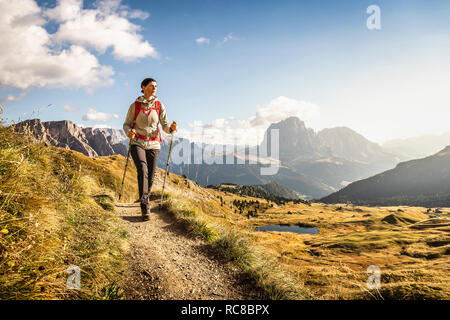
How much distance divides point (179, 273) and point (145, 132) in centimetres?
600

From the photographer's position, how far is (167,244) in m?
7.00

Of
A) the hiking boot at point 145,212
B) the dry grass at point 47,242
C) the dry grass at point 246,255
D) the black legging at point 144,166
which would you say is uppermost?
the black legging at point 144,166

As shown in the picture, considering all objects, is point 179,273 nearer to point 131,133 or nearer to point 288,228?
point 131,133

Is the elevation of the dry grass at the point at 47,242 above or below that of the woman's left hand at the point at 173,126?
below

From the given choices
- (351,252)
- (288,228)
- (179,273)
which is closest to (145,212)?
(179,273)

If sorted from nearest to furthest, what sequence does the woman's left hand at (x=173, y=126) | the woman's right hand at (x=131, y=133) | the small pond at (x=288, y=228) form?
the woman's right hand at (x=131, y=133), the woman's left hand at (x=173, y=126), the small pond at (x=288, y=228)

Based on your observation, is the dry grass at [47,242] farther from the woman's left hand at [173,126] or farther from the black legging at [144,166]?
the woman's left hand at [173,126]

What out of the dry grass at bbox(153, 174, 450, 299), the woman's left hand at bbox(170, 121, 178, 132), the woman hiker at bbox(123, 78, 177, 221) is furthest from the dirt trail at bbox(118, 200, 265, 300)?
the woman's left hand at bbox(170, 121, 178, 132)

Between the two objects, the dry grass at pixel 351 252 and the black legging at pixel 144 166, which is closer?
the dry grass at pixel 351 252

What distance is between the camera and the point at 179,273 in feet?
17.0

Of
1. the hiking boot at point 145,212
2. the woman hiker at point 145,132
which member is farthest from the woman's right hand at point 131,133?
the hiking boot at point 145,212

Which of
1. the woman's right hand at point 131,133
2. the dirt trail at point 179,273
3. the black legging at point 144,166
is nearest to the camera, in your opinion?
the dirt trail at point 179,273

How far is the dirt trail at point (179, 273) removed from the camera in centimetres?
438
